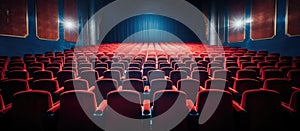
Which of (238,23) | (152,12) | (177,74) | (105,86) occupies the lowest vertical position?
(105,86)

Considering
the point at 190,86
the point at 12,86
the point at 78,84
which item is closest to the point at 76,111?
the point at 78,84

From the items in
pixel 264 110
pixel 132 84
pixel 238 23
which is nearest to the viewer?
pixel 264 110

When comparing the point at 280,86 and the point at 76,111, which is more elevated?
the point at 280,86

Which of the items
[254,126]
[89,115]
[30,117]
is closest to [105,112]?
[89,115]

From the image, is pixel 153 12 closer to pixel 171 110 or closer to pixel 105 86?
pixel 105 86

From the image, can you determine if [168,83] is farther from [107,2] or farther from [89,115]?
[107,2]

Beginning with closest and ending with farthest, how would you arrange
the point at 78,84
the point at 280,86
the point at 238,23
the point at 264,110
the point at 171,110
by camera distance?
the point at 264,110, the point at 171,110, the point at 280,86, the point at 78,84, the point at 238,23

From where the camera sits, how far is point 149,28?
26312 mm

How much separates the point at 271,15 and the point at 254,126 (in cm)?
1022

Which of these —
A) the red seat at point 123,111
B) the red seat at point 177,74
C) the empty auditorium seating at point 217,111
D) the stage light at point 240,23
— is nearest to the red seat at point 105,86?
the red seat at point 123,111

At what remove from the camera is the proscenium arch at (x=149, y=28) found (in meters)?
25.1

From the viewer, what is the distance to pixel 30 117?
268cm

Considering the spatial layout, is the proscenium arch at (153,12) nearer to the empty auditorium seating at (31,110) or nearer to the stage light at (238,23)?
the stage light at (238,23)

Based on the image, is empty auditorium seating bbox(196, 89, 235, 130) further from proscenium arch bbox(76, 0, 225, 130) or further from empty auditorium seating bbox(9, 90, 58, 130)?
proscenium arch bbox(76, 0, 225, 130)
